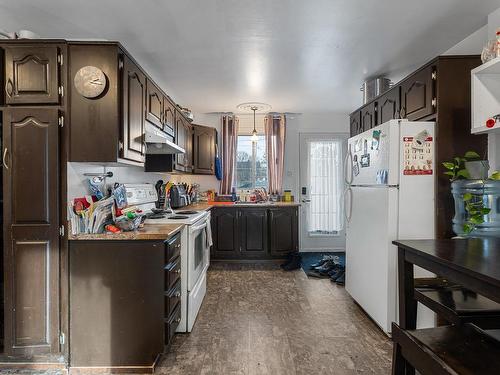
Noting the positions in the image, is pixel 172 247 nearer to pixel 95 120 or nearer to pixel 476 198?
pixel 95 120

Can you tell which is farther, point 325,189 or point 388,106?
point 325,189

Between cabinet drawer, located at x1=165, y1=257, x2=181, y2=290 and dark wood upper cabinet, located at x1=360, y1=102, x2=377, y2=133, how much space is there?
240cm

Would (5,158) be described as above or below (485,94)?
below

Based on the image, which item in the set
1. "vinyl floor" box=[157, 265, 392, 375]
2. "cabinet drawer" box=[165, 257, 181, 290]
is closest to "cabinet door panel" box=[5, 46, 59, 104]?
"cabinet drawer" box=[165, 257, 181, 290]

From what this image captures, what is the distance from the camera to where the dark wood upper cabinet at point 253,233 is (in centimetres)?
431

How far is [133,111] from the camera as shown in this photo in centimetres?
203

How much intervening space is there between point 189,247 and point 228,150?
9.06 ft

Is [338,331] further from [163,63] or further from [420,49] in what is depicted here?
[163,63]

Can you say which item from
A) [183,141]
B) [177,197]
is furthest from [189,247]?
[183,141]

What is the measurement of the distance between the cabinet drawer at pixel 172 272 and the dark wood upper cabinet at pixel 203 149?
2125 millimetres

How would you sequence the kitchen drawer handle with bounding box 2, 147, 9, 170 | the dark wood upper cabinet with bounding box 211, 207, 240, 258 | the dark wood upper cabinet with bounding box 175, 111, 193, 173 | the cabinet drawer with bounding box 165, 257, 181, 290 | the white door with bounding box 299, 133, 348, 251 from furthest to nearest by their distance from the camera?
the white door with bounding box 299, 133, 348, 251, the dark wood upper cabinet with bounding box 211, 207, 240, 258, the dark wood upper cabinet with bounding box 175, 111, 193, 173, the cabinet drawer with bounding box 165, 257, 181, 290, the kitchen drawer handle with bounding box 2, 147, 9, 170

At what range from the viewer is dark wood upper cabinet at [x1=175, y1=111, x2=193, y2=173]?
3384 mm

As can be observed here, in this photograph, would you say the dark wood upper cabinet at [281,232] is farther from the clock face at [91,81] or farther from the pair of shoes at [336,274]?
the clock face at [91,81]

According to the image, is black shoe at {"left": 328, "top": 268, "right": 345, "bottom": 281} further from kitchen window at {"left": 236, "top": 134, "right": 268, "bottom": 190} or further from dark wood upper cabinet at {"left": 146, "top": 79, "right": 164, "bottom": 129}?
dark wood upper cabinet at {"left": 146, "top": 79, "right": 164, "bottom": 129}
